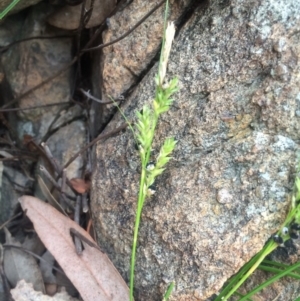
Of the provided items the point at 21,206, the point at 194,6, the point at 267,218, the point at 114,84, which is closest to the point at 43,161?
the point at 21,206

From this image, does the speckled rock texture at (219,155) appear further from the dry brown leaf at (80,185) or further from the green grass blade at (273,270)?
the dry brown leaf at (80,185)

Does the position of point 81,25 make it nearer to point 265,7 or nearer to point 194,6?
point 194,6

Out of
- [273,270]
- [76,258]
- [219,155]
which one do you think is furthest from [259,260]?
[76,258]

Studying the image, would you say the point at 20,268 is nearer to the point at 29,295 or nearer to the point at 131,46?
the point at 29,295

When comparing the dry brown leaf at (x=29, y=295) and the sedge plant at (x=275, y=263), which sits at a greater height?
the sedge plant at (x=275, y=263)

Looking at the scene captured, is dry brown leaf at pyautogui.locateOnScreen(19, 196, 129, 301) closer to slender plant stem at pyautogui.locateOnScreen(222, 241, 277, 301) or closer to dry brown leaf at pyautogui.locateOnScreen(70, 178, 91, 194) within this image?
dry brown leaf at pyautogui.locateOnScreen(70, 178, 91, 194)

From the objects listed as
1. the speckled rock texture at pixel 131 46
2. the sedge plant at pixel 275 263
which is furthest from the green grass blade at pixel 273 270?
the speckled rock texture at pixel 131 46

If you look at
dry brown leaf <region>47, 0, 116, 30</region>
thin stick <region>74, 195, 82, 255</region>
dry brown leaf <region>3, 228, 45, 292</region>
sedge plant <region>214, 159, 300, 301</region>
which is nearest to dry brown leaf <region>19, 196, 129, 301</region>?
thin stick <region>74, 195, 82, 255</region>
